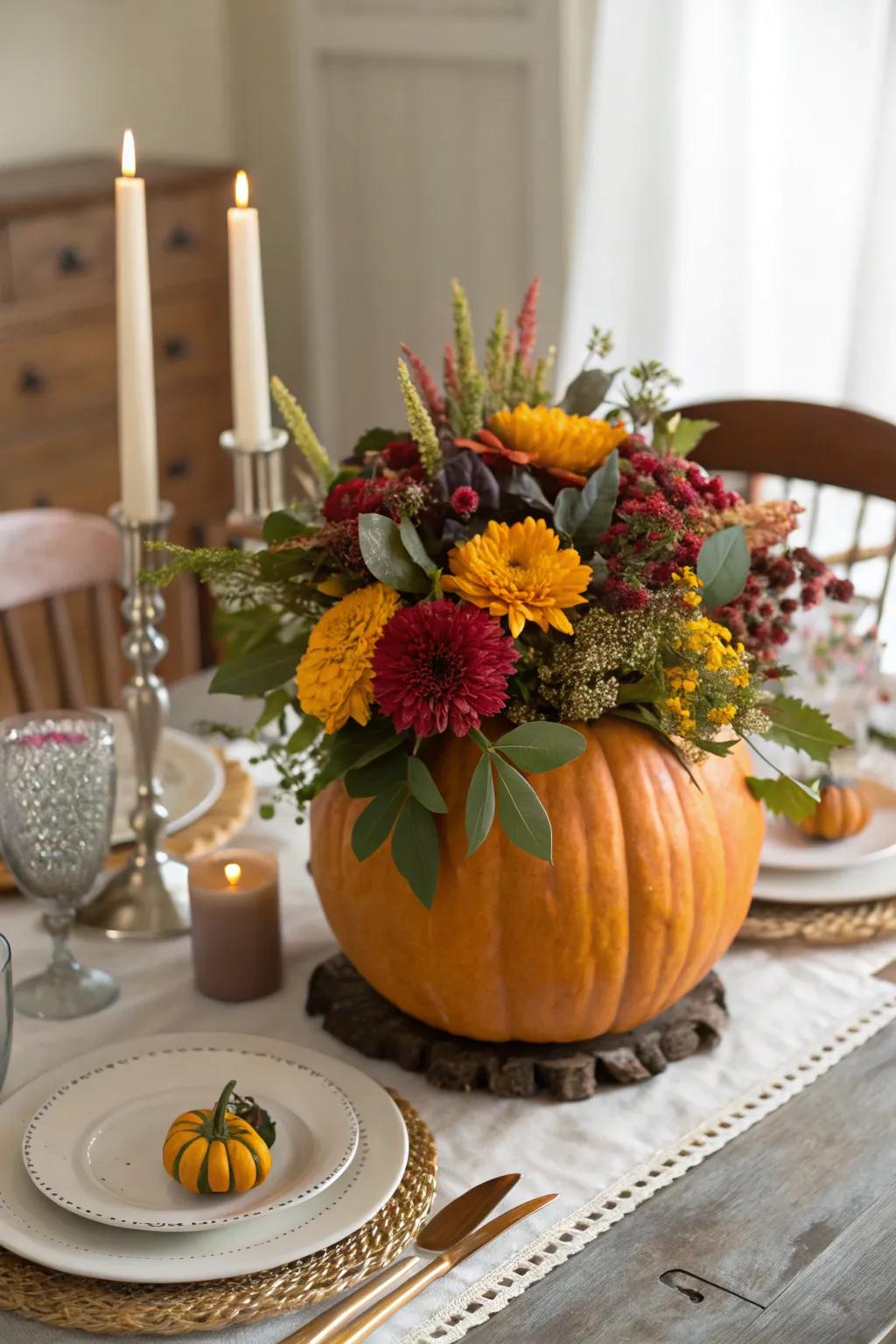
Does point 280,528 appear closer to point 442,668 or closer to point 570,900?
point 442,668

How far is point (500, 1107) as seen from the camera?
96cm

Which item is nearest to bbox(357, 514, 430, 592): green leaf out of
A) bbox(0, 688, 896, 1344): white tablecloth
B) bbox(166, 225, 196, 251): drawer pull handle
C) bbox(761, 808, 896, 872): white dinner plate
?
bbox(0, 688, 896, 1344): white tablecloth

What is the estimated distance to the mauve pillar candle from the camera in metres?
1.06

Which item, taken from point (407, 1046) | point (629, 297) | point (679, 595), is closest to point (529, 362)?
point (679, 595)

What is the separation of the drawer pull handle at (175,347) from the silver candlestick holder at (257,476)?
6.40 ft

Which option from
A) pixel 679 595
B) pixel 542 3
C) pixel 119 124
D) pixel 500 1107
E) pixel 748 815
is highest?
pixel 542 3

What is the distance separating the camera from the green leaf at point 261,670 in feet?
3.26

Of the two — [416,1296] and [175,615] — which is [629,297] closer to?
[175,615]

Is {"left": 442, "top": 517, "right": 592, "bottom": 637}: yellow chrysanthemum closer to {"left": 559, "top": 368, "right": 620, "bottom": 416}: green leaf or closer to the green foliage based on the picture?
the green foliage

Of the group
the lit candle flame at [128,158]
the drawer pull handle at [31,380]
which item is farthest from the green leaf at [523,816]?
the drawer pull handle at [31,380]

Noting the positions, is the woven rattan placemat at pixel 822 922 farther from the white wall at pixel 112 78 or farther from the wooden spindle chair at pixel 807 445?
the white wall at pixel 112 78

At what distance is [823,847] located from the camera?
3.94 feet

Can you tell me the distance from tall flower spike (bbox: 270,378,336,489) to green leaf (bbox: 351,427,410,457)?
0.08 feet

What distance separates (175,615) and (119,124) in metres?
1.30
